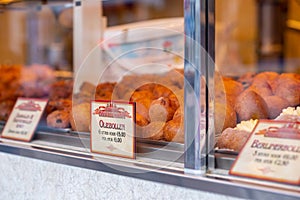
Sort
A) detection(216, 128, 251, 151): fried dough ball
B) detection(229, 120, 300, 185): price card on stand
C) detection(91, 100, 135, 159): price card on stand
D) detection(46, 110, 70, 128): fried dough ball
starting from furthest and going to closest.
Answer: detection(46, 110, 70, 128): fried dough ball
detection(91, 100, 135, 159): price card on stand
detection(216, 128, 251, 151): fried dough ball
detection(229, 120, 300, 185): price card on stand

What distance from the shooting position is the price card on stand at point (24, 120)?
3.92 feet

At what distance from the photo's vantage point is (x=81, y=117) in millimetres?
1086

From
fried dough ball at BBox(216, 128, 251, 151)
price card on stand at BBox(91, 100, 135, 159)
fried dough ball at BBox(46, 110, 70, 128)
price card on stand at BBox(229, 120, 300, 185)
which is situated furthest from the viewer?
fried dough ball at BBox(46, 110, 70, 128)

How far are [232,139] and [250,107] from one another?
0.47 feet

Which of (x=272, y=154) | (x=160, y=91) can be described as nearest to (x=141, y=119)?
(x=160, y=91)

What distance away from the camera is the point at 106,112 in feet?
3.22

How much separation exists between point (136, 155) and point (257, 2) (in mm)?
3961

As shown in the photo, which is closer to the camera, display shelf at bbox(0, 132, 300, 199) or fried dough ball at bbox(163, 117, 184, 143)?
display shelf at bbox(0, 132, 300, 199)

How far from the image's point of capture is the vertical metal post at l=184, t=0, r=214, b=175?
0.84 metres

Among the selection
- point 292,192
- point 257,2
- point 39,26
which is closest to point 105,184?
point 292,192

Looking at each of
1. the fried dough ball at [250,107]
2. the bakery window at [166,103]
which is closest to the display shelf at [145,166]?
the bakery window at [166,103]

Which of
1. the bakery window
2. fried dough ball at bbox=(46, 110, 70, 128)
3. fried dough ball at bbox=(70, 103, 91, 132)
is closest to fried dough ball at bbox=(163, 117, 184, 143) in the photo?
the bakery window

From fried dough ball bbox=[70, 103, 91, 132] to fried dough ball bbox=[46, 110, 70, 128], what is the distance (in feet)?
0.13

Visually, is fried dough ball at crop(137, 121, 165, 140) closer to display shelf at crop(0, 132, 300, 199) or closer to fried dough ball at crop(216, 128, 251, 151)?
display shelf at crop(0, 132, 300, 199)
